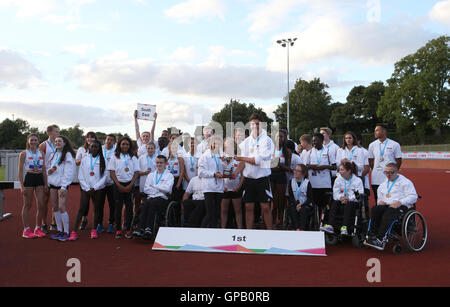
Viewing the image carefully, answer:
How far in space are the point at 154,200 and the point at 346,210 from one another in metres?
3.03

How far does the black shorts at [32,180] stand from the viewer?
21.0ft

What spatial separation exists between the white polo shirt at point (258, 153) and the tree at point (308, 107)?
60973 mm

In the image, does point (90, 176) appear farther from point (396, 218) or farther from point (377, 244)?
point (396, 218)

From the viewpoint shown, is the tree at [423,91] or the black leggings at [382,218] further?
the tree at [423,91]

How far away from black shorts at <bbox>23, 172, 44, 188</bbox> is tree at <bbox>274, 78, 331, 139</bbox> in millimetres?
61295

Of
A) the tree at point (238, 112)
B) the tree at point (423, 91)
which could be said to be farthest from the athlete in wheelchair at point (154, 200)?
the tree at point (238, 112)

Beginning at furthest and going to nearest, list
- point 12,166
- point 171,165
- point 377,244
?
point 12,166
point 171,165
point 377,244

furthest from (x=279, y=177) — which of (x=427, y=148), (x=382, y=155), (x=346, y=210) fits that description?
(x=427, y=148)

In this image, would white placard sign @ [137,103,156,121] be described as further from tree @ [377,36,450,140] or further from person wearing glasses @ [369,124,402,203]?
tree @ [377,36,450,140]

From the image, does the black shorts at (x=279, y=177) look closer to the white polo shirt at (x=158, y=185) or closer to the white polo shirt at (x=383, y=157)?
the white polo shirt at (x=383, y=157)

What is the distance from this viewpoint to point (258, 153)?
5.84m

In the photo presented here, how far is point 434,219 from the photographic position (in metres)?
8.36

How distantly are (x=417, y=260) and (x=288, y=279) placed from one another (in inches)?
78.7

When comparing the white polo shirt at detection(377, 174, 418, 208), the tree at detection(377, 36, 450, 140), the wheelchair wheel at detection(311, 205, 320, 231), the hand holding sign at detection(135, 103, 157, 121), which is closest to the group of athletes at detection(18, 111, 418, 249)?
the white polo shirt at detection(377, 174, 418, 208)
